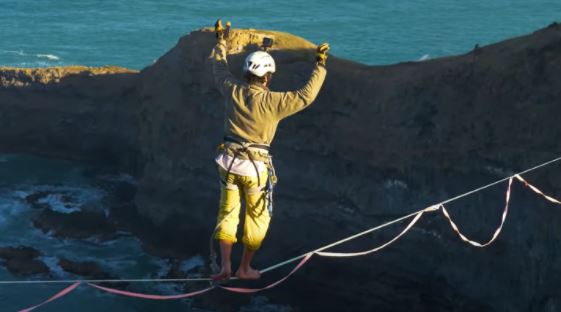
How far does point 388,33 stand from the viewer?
206 ft

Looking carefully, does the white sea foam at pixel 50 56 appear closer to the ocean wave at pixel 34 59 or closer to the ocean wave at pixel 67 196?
the ocean wave at pixel 34 59

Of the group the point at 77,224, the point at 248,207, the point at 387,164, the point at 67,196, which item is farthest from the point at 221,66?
the point at 67,196

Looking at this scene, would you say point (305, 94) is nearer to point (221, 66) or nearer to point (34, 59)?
point (221, 66)

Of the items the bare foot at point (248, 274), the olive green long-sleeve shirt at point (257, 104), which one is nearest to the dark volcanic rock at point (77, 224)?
the bare foot at point (248, 274)

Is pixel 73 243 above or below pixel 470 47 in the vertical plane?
below

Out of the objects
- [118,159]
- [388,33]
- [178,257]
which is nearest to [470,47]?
[388,33]

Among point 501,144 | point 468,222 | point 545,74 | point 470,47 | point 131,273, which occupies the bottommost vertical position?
point 131,273

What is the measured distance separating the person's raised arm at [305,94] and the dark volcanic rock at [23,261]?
902 inches

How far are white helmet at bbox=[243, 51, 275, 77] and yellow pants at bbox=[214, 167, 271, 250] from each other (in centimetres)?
161

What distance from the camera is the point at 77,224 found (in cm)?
3653

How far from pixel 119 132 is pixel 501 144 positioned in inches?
718

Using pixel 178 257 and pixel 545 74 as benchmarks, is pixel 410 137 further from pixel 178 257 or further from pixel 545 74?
pixel 178 257

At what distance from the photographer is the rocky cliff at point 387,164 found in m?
26.3

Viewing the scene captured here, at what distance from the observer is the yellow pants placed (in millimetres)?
13688
